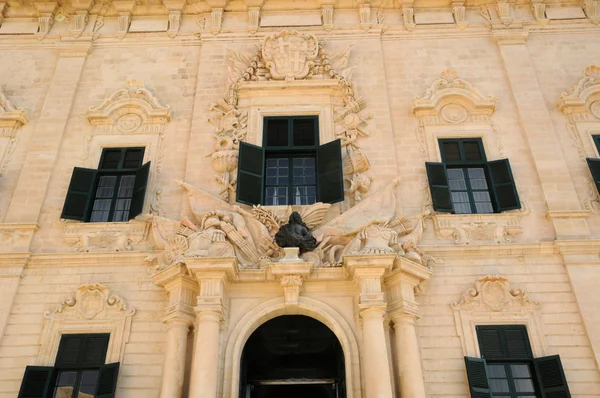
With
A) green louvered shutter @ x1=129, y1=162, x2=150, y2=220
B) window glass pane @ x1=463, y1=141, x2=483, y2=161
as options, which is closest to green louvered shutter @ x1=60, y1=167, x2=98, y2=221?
green louvered shutter @ x1=129, y1=162, x2=150, y2=220

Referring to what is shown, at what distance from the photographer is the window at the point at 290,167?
40.5 ft

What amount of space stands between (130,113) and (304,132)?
4.54 meters

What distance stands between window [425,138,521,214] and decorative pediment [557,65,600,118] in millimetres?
2442

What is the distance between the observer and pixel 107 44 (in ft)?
50.2

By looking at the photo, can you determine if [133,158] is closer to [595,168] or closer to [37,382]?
[37,382]

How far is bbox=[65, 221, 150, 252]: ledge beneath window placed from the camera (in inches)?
468

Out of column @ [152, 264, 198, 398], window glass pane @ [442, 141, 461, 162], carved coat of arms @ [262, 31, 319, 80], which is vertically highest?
carved coat of arms @ [262, 31, 319, 80]

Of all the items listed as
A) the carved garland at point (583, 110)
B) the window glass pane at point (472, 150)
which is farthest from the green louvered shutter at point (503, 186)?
the carved garland at point (583, 110)

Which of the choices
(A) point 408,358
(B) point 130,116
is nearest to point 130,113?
(B) point 130,116

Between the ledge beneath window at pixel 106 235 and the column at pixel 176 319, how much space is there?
151 cm

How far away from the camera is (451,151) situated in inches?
518

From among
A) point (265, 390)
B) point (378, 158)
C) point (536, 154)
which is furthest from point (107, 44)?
point (536, 154)

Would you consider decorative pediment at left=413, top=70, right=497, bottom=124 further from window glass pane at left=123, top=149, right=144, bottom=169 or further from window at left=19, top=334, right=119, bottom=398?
window at left=19, top=334, right=119, bottom=398

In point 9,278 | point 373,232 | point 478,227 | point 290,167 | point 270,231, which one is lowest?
point 9,278
